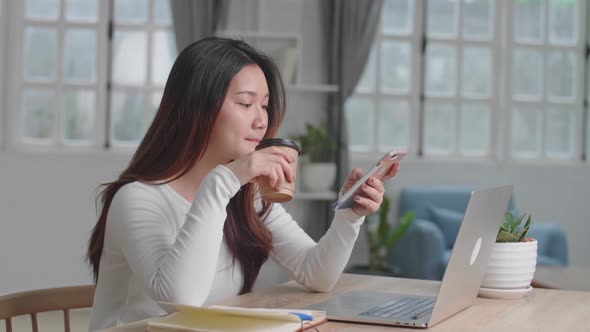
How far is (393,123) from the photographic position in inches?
262

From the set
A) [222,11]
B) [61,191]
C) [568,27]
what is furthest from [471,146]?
[61,191]

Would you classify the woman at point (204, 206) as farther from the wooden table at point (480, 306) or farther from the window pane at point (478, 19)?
the window pane at point (478, 19)

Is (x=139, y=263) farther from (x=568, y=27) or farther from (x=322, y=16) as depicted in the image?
(x=568, y=27)

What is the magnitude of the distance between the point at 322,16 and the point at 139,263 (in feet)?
15.4

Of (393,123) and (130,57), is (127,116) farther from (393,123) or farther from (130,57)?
(393,123)

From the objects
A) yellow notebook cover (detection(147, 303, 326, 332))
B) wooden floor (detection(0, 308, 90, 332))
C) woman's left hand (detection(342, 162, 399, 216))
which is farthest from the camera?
wooden floor (detection(0, 308, 90, 332))

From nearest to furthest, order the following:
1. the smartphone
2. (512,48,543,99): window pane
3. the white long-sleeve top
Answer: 1. the white long-sleeve top
2. the smartphone
3. (512,48,543,99): window pane

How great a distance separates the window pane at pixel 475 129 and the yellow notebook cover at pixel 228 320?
17.2ft

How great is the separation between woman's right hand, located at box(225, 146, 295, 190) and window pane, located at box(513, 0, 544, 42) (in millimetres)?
5236

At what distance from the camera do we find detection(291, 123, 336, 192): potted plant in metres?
6.05

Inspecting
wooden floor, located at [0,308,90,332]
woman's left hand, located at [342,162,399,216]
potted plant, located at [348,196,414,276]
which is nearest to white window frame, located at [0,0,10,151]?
wooden floor, located at [0,308,90,332]

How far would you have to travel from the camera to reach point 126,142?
636cm

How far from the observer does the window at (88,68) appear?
621 centimetres

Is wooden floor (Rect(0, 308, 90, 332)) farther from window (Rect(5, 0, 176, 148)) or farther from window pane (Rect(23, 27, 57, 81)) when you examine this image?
window pane (Rect(23, 27, 57, 81))
